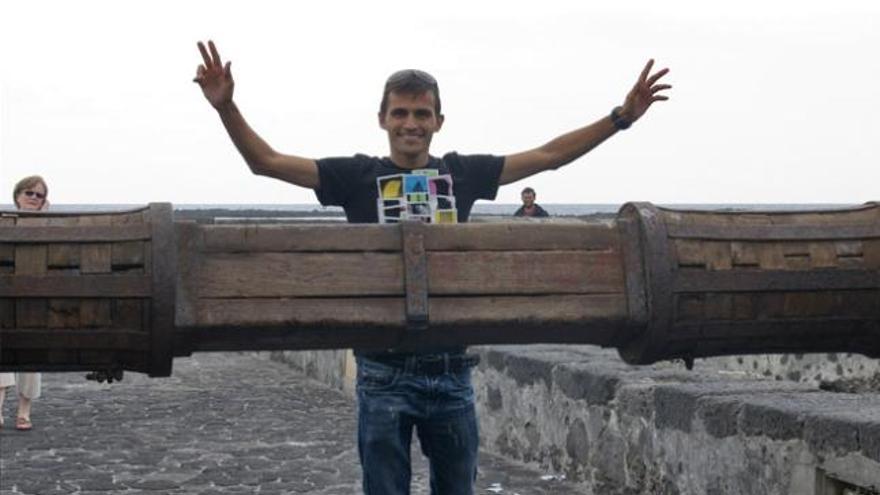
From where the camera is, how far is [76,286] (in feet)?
8.02

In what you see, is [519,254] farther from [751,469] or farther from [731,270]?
[751,469]

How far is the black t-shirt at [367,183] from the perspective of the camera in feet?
10.9

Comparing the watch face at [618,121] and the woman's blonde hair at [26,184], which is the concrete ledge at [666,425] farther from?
the woman's blonde hair at [26,184]

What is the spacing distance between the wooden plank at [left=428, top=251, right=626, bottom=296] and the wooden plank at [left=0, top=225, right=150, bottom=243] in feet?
2.08

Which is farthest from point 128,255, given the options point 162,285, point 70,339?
point 70,339

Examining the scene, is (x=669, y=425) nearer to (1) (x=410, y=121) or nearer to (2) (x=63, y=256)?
(1) (x=410, y=121)

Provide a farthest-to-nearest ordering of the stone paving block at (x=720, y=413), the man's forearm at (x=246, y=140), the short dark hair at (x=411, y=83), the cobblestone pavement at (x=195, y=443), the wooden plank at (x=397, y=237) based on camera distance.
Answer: the cobblestone pavement at (x=195, y=443) < the stone paving block at (x=720, y=413) < the short dark hair at (x=411, y=83) < the man's forearm at (x=246, y=140) < the wooden plank at (x=397, y=237)

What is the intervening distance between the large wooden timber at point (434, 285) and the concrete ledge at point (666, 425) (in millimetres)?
1449

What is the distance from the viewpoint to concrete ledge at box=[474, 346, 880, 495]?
427cm

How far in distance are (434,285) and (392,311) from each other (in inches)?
4.2

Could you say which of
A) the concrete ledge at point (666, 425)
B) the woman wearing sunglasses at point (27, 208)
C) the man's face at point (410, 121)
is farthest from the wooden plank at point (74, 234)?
the woman wearing sunglasses at point (27, 208)

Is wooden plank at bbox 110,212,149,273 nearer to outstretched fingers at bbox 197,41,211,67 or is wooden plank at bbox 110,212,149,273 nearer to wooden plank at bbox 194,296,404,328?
wooden plank at bbox 194,296,404,328

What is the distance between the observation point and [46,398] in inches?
421

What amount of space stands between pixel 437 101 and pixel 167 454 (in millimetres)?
5258
